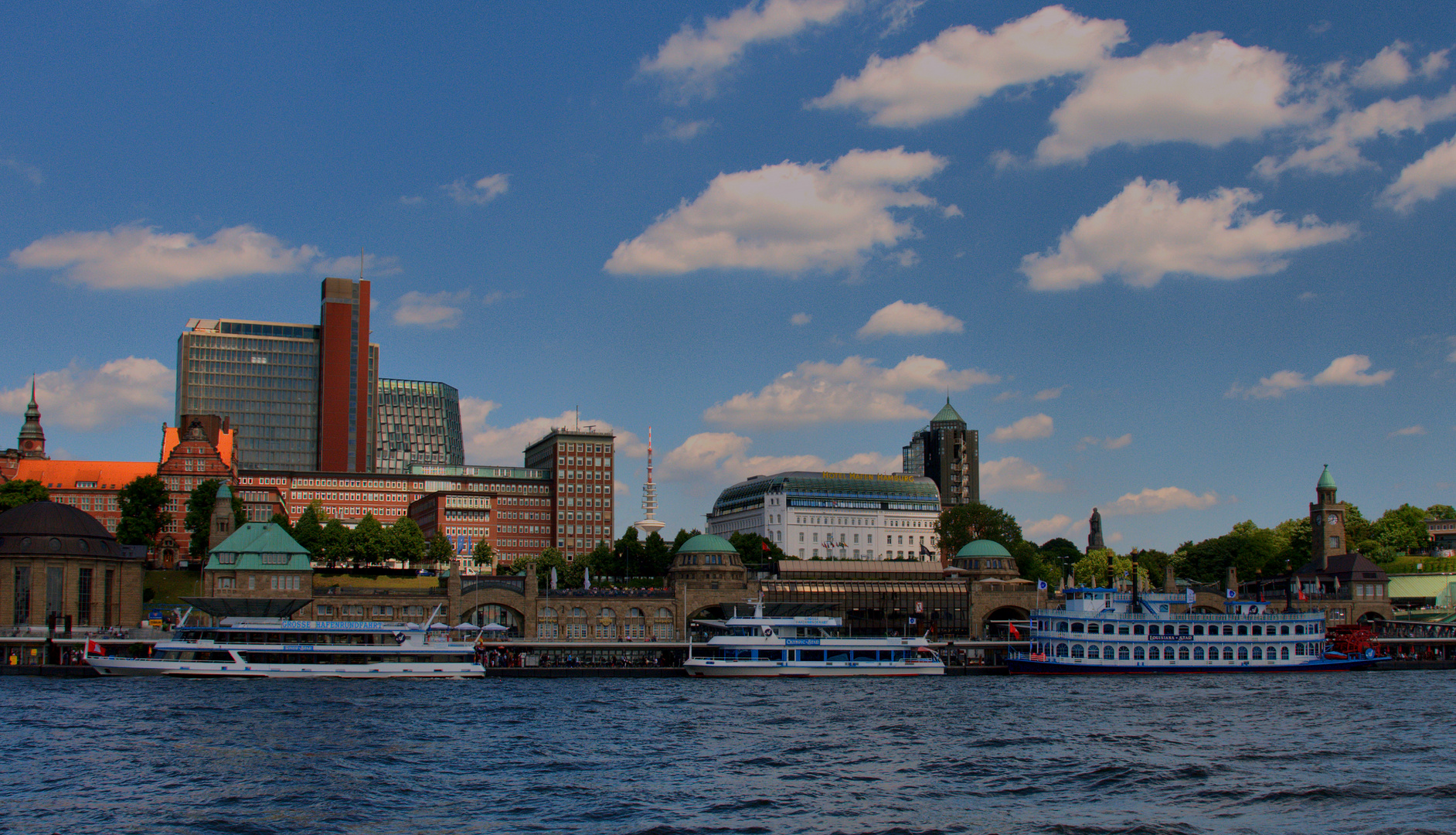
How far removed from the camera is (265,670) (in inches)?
4035

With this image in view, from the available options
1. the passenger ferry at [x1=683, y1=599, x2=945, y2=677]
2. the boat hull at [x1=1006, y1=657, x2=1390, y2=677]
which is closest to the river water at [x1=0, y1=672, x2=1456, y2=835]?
the passenger ferry at [x1=683, y1=599, x2=945, y2=677]

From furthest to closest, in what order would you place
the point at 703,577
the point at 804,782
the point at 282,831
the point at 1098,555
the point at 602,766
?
the point at 1098,555 < the point at 703,577 < the point at 602,766 < the point at 804,782 < the point at 282,831

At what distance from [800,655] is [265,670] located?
146 ft

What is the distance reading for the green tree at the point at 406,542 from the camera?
180 metres

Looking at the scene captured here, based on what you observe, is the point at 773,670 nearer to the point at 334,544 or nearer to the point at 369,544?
the point at 369,544

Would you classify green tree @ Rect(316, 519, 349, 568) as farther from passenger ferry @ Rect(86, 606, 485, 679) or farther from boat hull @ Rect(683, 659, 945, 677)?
boat hull @ Rect(683, 659, 945, 677)

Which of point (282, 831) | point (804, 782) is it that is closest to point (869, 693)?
point (804, 782)

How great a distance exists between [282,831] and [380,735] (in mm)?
23463

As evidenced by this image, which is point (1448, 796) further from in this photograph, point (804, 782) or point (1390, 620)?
point (1390, 620)

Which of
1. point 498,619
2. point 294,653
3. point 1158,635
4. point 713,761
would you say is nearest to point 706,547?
point 498,619

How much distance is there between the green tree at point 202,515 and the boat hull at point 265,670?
5873cm

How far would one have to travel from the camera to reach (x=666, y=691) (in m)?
96.6

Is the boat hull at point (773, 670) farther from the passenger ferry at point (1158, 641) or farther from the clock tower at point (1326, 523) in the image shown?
the clock tower at point (1326, 523)

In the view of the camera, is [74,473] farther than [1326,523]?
Yes
